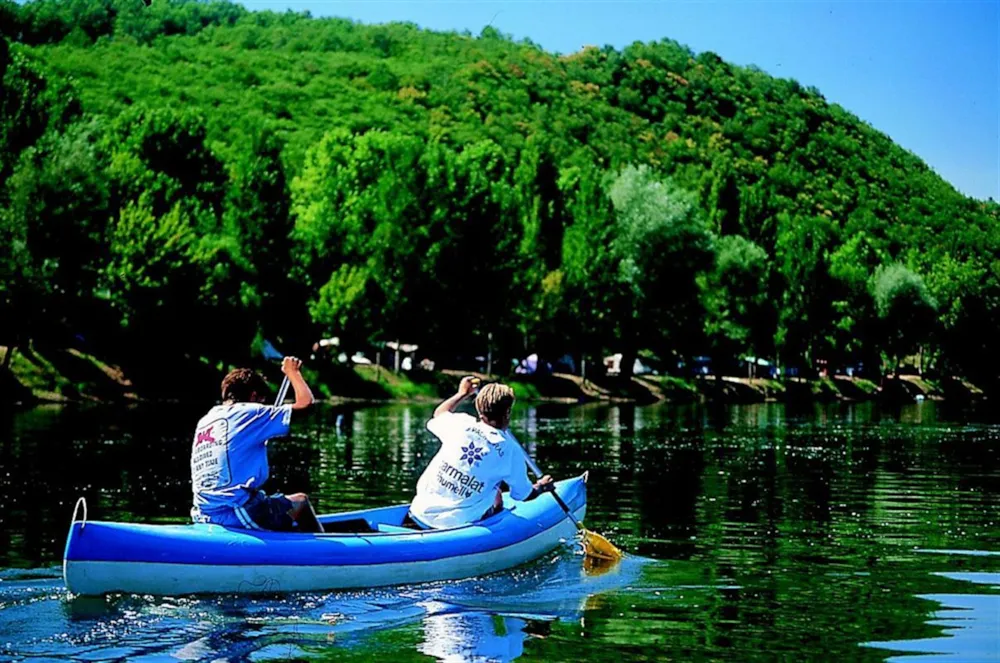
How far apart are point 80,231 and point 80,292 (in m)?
2.89

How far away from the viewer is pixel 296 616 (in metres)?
13.1

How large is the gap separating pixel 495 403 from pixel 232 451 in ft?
11.1

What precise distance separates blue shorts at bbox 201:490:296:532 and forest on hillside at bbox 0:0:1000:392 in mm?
14517

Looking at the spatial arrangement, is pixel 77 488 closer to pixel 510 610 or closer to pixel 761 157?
pixel 510 610

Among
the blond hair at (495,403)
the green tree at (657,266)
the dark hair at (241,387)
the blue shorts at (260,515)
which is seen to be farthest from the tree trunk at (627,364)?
the dark hair at (241,387)

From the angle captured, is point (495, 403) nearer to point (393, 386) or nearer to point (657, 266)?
point (393, 386)

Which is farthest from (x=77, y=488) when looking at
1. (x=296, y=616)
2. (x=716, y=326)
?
(x=716, y=326)

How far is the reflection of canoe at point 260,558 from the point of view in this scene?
13.3m

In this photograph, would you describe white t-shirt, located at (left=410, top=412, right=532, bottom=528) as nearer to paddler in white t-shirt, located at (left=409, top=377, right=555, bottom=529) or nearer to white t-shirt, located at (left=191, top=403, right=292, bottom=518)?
paddler in white t-shirt, located at (left=409, top=377, right=555, bottom=529)

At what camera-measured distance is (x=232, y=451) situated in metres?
13.9

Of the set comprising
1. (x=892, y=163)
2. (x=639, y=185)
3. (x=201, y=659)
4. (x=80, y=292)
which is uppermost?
(x=892, y=163)

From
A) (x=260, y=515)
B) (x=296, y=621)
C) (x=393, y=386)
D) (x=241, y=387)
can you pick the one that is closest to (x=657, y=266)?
(x=393, y=386)

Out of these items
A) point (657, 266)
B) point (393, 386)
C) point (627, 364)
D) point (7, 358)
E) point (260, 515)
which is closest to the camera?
point (260, 515)

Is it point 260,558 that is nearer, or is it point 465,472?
point 260,558
